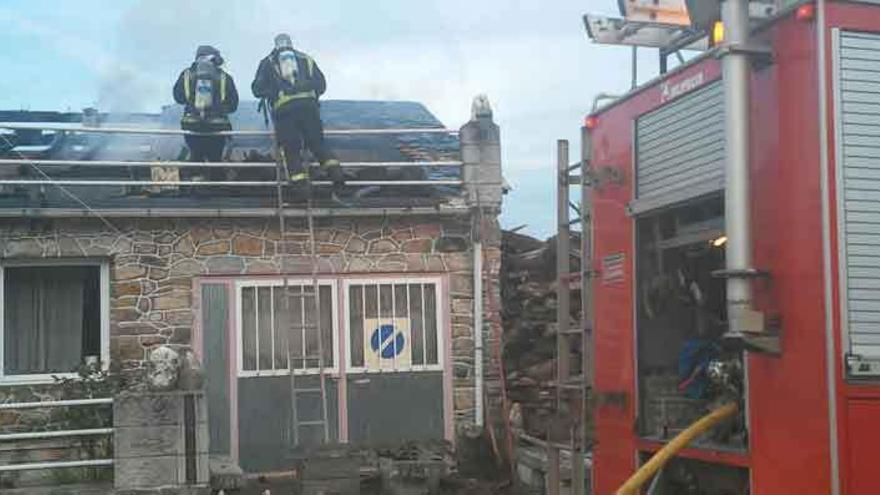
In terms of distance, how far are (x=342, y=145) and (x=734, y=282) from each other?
9890 mm

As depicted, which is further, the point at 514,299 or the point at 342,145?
the point at 514,299

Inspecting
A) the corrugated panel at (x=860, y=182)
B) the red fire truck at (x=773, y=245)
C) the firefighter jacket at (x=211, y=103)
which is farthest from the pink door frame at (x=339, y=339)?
the corrugated panel at (x=860, y=182)

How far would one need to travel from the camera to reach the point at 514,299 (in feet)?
53.2

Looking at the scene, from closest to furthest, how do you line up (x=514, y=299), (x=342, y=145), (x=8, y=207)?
(x=8, y=207)
(x=342, y=145)
(x=514, y=299)

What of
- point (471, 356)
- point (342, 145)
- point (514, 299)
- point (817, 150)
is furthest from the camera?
point (514, 299)

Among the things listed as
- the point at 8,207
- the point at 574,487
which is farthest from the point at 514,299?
the point at 574,487

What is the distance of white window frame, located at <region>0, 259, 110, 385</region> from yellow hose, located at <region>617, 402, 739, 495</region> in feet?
26.7

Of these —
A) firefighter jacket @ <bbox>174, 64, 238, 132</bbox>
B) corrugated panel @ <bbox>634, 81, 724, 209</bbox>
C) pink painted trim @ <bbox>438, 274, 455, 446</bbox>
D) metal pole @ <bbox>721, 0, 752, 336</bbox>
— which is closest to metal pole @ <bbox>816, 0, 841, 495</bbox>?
metal pole @ <bbox>721, 0, 752, 336</bbox>

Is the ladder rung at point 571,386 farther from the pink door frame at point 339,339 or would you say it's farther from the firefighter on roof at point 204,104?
the firefighter on roof at point 204,104

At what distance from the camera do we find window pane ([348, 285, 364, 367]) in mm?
13039

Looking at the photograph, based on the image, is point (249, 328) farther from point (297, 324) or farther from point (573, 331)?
point (573, 331)

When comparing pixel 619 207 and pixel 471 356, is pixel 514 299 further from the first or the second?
pixel 619 207

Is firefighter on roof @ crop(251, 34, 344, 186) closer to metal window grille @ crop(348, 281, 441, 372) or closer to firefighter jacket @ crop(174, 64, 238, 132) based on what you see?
firefighter jacket @ crop(174, 64, 238, 132)

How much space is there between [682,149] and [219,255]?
8133mm
